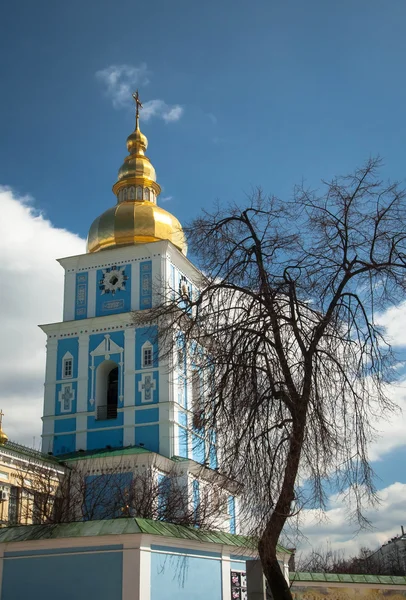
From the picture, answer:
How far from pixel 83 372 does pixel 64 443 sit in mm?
3039

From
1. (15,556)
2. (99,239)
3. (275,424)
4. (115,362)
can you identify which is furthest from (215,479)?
(99,239)

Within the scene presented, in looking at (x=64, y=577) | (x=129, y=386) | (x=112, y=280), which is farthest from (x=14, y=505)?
(x=64, y=577)

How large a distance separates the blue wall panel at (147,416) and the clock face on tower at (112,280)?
18.8ft

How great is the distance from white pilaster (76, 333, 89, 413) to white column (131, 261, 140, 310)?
248 centimetres

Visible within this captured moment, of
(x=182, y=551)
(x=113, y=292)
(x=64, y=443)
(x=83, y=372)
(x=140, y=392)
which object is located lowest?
(x=182, y=551)

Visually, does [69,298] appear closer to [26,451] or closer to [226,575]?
[26,451]

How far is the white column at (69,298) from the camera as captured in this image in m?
33.4

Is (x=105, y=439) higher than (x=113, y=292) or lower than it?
lower

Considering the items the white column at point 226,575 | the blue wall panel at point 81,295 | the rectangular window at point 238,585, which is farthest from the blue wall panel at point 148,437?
the white column at point 226,575

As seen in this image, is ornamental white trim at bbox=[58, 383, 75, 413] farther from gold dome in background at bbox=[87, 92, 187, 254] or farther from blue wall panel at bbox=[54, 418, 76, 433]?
gold dome in background at bbox=[87, 92, 187, 254]

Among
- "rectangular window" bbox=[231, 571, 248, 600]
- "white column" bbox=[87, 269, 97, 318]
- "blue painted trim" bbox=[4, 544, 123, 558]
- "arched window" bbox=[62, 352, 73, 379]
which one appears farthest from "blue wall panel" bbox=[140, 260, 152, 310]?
"blue painted trim" bbox=[4, 544, 123, 558]

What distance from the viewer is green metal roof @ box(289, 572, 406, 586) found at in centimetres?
1869

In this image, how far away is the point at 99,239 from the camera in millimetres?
34969

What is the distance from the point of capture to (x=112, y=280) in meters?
33.4
